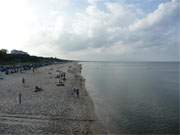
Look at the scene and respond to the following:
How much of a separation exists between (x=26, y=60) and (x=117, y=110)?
109 meters

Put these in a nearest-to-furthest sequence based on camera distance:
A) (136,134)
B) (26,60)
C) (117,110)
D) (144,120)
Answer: (136,134) < (144,120) < (117,110) < (26,60)

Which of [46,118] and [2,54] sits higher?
[2,54]

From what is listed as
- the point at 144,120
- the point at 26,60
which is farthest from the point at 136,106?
the point at 26,60

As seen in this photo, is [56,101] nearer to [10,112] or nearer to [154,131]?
[10,112]

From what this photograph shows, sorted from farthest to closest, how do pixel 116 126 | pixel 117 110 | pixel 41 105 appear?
1. pixel 117 110
2. pixel 41 105
3. pixel 116 126

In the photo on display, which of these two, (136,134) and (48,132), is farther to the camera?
(136,134)

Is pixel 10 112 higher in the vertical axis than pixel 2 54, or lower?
lower

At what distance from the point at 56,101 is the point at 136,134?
1208cm

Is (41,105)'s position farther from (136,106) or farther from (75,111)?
(136,106)

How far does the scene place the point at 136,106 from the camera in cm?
2875

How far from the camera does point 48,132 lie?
1620 centimetres

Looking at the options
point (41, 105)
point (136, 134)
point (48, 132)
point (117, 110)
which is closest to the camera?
point (48, 132)

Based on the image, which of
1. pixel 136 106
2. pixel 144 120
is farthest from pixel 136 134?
pixel 136 106

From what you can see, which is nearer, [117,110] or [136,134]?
[136,134]
